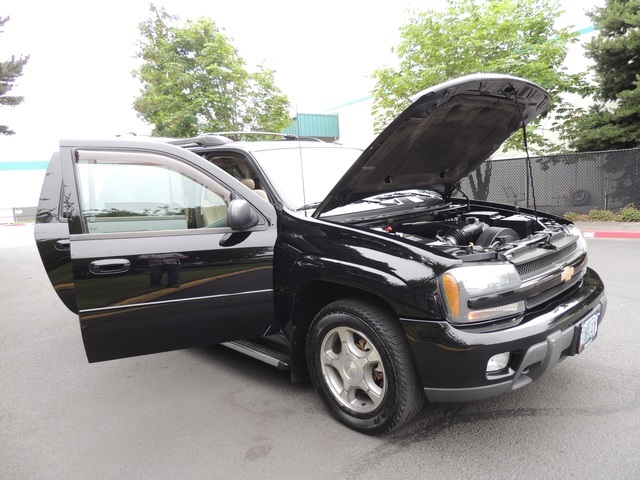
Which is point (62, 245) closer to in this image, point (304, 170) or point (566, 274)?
point (304, 170)

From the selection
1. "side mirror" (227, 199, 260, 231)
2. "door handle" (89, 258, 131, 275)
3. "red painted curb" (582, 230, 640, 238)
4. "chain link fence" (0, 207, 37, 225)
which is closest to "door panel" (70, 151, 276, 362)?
"door handle" (89, 258, 131, 275)

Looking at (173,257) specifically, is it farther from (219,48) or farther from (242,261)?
(219,48)

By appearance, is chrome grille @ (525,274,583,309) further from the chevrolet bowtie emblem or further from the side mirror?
the side mirror

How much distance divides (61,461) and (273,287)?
1.61m

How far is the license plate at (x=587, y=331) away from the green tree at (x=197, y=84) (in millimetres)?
13983

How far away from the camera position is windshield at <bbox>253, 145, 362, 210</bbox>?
3139 mm

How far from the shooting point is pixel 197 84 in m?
15.0

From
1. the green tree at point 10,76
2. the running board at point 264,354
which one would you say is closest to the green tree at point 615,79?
the running board at point 264,354

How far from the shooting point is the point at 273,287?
2893 millimetres

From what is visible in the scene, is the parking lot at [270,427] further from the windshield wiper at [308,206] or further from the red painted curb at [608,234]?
the red painted curb at [608,234]

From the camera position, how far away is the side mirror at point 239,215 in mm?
2689

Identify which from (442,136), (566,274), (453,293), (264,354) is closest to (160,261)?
(264,354)

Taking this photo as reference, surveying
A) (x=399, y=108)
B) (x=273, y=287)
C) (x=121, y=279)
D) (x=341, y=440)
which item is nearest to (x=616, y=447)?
(x=341, y=440)

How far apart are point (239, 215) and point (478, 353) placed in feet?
5.20
